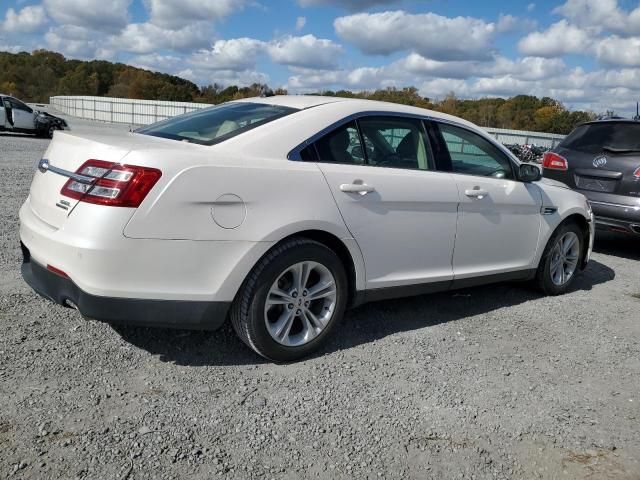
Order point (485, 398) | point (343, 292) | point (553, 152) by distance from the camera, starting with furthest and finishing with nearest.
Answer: point (553, 152)
point (343, 292)
point (485, 398)

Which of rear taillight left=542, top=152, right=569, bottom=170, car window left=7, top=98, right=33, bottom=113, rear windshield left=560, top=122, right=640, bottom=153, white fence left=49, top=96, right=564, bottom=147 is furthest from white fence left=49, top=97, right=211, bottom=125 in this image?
rear windshield left=560, top=122, right=640, bottom=153

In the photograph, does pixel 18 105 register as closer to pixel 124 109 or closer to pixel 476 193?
pixel 124 109

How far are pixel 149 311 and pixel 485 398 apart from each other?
1.96 metres

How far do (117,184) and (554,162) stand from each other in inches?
244

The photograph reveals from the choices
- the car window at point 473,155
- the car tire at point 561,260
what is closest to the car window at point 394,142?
the car window at point 473,155

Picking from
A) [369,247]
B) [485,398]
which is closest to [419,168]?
[369,247]

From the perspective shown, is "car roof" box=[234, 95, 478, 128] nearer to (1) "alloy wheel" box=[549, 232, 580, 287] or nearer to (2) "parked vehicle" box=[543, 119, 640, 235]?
(1) "alloy wheel" box=[549, 232, 580, 287]

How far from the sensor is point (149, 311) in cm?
303

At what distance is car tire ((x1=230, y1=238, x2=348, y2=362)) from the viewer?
129 inches

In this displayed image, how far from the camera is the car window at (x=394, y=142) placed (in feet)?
12.9

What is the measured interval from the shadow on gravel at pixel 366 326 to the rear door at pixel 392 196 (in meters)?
0.43

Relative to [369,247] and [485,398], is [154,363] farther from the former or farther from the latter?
[485,398]

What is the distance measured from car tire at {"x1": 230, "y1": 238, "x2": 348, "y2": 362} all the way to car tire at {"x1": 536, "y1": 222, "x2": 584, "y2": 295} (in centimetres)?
248

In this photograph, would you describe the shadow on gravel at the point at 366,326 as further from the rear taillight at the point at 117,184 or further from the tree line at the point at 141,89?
the tree line at the point at 141,89
